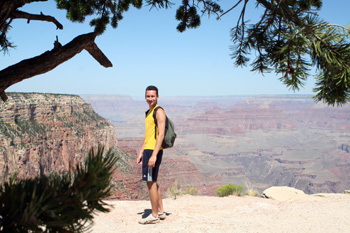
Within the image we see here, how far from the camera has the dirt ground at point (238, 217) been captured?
473 centimetres

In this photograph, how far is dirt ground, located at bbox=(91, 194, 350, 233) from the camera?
473cm

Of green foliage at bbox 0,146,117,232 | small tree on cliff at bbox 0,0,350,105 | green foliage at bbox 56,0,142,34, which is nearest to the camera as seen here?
green foliage at bbox 0,146,117,232

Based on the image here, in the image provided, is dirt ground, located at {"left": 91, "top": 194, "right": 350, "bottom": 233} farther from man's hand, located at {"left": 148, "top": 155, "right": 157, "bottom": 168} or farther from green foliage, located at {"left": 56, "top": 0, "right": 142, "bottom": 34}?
green foliage, located at {"left": 56, "top": 0, "right": 142, "bottom": 34}

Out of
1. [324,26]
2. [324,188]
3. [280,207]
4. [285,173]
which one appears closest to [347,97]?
[324,26]

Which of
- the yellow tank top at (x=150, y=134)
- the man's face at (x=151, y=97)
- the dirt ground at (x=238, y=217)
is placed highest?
the man's face at (x=151, y=97)

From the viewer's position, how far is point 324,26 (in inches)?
105

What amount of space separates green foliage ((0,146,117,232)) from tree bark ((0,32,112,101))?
137 centimetres

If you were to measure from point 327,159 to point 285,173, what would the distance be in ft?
114

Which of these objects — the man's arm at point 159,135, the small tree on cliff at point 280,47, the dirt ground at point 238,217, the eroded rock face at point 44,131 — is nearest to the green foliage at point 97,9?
the small tree on cliff at point 280,47

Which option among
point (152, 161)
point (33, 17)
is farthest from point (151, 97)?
point (33, 17)

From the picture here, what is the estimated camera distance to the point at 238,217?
5.54m

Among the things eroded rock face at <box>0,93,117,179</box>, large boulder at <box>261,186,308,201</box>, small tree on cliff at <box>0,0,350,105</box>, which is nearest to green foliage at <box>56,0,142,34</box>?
small tree on cliff at <box>0,0,350,105</box>

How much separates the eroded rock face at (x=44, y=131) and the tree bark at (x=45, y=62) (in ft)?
123

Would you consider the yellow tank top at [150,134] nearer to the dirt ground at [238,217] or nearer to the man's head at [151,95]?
the man's head at [151,95]
